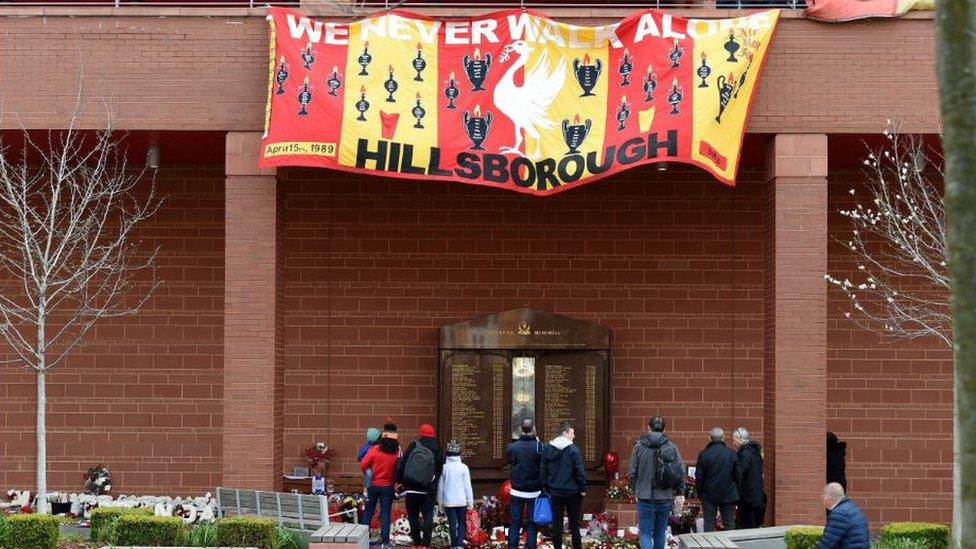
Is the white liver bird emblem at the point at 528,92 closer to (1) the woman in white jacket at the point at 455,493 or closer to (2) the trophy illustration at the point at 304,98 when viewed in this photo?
(2) the trophy illustration at the point at 304,98

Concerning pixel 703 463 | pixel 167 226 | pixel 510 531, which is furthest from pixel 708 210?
pixel 167 226

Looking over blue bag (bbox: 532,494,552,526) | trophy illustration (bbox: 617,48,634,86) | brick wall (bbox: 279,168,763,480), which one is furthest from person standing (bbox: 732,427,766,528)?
trophy illustration (bbox: 617,48,634,86)

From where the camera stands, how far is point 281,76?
15.4m

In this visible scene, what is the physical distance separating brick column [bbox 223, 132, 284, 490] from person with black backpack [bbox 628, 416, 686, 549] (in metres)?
4.58

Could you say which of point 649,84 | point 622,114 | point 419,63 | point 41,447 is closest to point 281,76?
point 419,63

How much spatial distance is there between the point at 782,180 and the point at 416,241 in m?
5.58

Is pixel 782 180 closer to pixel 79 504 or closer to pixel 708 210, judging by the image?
pixel 708 210

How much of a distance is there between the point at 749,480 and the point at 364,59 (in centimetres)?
680

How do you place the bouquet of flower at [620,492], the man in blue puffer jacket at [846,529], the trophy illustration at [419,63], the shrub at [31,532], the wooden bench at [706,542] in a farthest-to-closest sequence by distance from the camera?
the bouquet of flower at [620,492] < the trophy illustration at [419,63] < the shrub at [31,532] < the wooden bench at [706,542] < the man in blue puffer jacket at [846,529]

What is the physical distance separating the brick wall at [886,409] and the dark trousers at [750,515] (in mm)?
3740

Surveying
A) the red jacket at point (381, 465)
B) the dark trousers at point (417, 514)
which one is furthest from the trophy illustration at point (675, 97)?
the dark trousers at point (417, 514)

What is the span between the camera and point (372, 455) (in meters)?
15.2

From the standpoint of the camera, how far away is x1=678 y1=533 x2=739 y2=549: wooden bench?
475 inches

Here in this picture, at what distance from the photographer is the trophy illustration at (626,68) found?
50.5 ft
